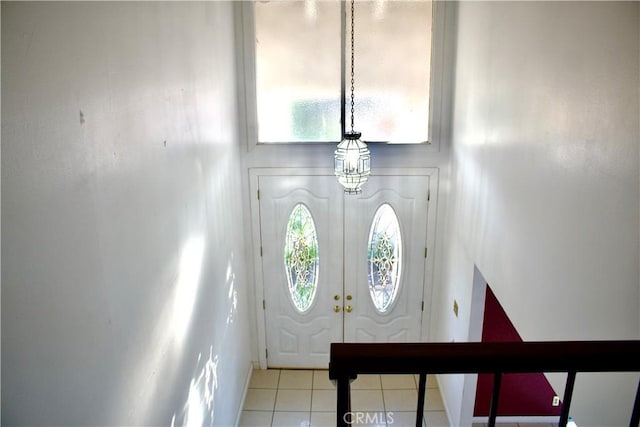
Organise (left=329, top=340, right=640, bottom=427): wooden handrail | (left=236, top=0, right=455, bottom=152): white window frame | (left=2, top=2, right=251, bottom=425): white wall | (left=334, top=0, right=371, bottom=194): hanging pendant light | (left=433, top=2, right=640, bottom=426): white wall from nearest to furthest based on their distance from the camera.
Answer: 1. (left=329, top=340, right=640, bottom=427): wooden handrail
2. (left=2, top=2, right=251, bottom=425): white wall
3. (left=433, top=2, right=640, bottom=426): white wall
4. (left=334, top=0, right=371, bottom=194): hanging pendant light
5. (left=236, top=0, right=455, bottom=152): white window frame

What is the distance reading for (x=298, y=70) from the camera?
180 inches

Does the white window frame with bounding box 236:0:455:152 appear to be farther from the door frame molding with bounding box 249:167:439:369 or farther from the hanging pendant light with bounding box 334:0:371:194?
the hanging pendant light with bounding box 334:0:371:194

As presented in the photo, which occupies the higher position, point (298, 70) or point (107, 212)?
point (298, 70)

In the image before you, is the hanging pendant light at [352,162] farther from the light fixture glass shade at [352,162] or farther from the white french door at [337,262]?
the white french door at [337,262]

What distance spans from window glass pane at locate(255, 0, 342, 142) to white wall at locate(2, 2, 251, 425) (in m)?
0.91

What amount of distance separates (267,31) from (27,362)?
353 cm

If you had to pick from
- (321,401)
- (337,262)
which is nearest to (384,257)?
(337,262)

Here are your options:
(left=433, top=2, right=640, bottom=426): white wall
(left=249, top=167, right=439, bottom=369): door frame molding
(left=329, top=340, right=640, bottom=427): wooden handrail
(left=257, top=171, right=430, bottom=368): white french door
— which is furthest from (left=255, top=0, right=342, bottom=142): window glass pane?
(left=329, top=340, right=640, bottom=427): wooden handrail

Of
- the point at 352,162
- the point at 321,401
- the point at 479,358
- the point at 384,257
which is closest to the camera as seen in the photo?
the point at 479,358

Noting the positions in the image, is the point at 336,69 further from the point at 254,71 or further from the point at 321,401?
the point at 321,401

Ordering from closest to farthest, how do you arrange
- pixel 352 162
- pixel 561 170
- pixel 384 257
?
pixel 561 170 → pixel 352 162 → pixel 384 257

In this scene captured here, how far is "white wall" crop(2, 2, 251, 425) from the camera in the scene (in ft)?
5.05

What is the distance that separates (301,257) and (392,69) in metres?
1.90

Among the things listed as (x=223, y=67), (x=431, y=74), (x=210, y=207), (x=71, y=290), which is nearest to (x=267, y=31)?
(x=223, y=67)
